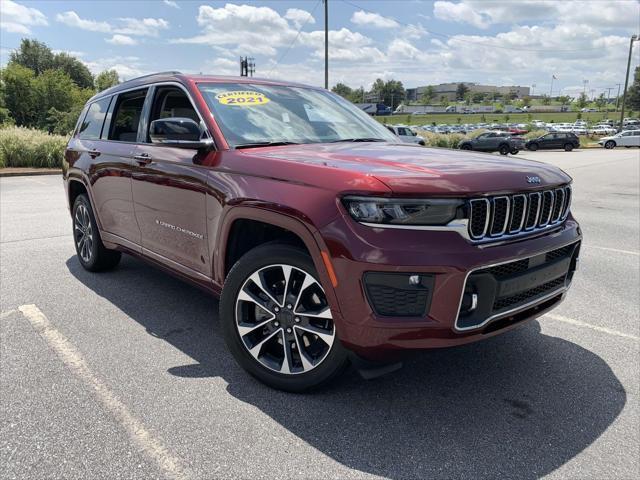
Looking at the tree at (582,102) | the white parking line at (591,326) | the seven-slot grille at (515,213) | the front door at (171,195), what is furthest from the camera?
the tree at (582,102)

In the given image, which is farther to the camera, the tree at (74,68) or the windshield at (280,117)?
the tree at (74,68)

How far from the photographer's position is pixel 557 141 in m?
42.3

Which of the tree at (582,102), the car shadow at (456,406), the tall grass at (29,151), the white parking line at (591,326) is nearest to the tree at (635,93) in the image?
the tree at (582,102)

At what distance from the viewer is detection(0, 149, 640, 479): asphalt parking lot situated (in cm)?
239

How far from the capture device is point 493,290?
2.46 meters

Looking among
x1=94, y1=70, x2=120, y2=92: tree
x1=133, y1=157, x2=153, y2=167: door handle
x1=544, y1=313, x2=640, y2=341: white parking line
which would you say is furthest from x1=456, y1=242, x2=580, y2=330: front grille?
x1=94, y1=70, x2=120, y2=92: tree

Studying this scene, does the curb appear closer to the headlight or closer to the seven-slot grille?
the headlight

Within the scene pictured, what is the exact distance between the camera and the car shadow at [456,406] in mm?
2436

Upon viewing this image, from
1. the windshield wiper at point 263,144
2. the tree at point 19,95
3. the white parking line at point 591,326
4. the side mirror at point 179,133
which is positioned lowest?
the white parking line at point 591,326

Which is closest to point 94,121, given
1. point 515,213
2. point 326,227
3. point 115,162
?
point 115,162

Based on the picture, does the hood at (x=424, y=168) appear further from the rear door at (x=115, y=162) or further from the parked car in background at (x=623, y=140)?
the parked car in background at (x=623, y=140)

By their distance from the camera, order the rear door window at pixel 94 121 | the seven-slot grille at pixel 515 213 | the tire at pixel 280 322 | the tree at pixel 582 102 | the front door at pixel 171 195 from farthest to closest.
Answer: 1. the tree at pixel 582 102
2. the rear door window at pixel 94 121
3. the front door at pixel 171 195
4. the tire at pixel 280 322
5. the seven-slot grille at pixel 515 213

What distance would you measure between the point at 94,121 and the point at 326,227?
3825 millimetres

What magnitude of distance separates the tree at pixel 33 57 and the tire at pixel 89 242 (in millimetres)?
92528
